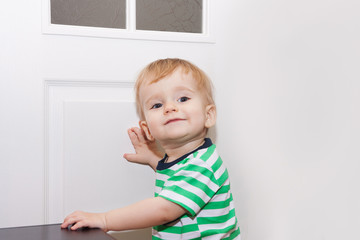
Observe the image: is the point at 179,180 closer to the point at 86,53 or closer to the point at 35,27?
the point at 86,53

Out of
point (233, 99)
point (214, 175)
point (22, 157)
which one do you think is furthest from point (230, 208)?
point (22, 157)

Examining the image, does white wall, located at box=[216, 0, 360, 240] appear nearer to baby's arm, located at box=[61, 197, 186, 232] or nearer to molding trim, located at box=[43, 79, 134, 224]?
baby's arm, located at box=[61, 197, 186, 232]

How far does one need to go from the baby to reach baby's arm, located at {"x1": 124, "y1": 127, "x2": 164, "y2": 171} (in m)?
0.04

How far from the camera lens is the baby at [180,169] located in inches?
33.6

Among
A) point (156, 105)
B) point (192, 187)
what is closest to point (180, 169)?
point (192, 187)

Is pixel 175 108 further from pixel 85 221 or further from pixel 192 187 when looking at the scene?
pixel 85 221

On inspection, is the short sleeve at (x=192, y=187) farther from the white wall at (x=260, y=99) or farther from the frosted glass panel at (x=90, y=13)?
the frosted glass panel at (x=90, y=13)

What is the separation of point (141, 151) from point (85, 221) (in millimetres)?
318

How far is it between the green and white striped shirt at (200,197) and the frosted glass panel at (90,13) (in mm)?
425

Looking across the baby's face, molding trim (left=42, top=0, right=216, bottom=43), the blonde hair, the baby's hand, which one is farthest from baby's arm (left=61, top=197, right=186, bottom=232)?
molding trim (left=42, top=0, right=216, bottom=43)

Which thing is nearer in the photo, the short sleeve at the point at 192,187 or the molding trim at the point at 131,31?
the short sleeve at the point at 192,187

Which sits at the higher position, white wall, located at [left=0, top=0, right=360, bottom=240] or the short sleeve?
white wall, located at [left=0, top=0, right=360, bottom=240]

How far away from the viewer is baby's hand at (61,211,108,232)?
0.79 metres

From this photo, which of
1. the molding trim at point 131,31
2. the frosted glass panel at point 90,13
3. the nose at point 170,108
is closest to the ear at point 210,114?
the nose at point 170,108
